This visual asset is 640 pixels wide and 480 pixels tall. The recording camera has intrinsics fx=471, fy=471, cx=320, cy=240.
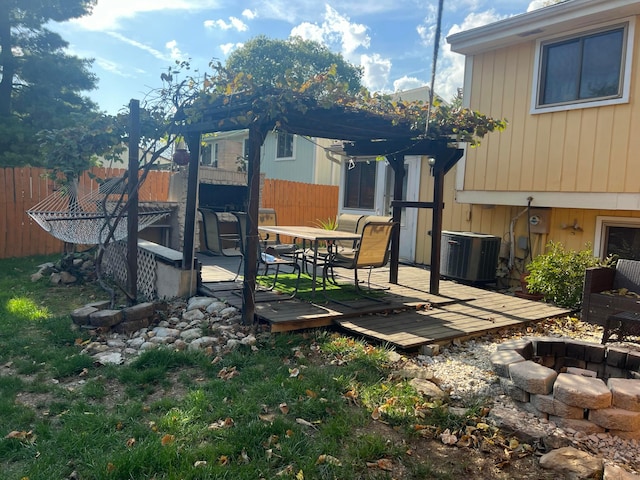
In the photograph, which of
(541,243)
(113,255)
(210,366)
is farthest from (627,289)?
(113,255)

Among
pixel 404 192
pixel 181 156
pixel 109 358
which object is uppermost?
pixel 181 156

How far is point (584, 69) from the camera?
586cm

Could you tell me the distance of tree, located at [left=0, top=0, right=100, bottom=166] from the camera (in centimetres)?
1049

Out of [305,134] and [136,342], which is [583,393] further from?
[305,134]

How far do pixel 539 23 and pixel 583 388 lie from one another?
16.9 ft

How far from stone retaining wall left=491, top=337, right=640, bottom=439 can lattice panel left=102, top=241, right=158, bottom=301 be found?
3.98m

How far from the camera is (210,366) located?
327 cm

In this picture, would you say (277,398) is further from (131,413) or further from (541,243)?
(541,243)

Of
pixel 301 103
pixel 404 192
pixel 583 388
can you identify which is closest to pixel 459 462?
pixel 583 388

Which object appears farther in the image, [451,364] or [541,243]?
[541,243]

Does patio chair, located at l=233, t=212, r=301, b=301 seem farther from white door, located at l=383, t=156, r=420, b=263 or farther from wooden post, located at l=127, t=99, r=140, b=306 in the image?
white door, located at l=383, t=156, r=420, b=263

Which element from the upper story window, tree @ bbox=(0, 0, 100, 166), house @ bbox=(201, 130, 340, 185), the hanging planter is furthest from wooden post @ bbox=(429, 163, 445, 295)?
house @ bbox=(201, 130, 340, 185)

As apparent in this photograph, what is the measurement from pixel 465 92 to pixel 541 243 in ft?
8.37

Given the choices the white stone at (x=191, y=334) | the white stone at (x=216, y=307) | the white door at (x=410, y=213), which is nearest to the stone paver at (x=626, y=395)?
the white stone at (x=191, y=334)
